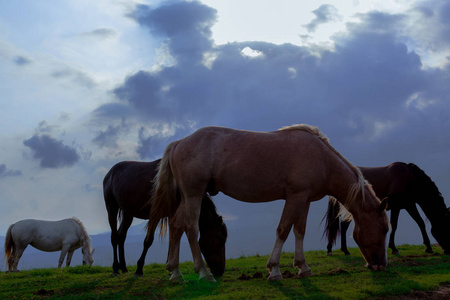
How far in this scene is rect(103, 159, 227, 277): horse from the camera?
7953 millimetres

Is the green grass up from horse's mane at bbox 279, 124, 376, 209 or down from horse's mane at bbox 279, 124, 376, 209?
down

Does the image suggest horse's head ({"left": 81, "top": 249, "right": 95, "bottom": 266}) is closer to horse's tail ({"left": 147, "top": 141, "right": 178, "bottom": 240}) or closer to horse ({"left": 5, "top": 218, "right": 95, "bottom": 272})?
horse ({"left": 5, "top": 218, "right": 95, "bottom": 272})

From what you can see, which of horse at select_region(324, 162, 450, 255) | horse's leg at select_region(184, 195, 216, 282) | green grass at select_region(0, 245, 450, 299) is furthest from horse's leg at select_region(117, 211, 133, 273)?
horse at select_region(324, 162, 450, 255)

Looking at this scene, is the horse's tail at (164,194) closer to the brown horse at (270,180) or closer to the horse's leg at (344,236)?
the brown horse at (270,180)

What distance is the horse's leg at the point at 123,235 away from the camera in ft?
32.7

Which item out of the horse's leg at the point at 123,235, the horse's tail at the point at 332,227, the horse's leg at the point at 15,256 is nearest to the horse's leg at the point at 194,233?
the horse's leg at the point at 123,235

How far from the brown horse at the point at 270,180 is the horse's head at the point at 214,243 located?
2.31ft

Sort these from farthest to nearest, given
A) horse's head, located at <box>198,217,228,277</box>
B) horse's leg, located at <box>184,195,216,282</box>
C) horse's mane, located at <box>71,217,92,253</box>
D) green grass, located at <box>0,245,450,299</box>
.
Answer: horse's mane, located at <box>71,217,92,253</box> < horse's head, located at <box>198,217,228,277</box> < horse's leg, located at <box>184,195,216,282</box> < green grass, located at <box>0,245,450,299</box>

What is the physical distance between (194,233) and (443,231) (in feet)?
27.9

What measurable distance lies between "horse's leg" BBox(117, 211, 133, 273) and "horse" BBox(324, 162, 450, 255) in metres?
5.98

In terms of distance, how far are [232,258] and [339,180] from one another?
6.50 meters

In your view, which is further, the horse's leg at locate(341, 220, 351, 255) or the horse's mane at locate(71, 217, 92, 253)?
the horse's mane at locate(71, 217, 92, 253)

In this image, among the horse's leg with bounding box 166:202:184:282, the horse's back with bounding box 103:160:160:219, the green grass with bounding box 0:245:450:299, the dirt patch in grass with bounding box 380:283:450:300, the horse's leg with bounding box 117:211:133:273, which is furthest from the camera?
the horse's leg with bounding box 117:211:133:273

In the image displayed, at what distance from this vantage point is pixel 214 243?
7938mm
